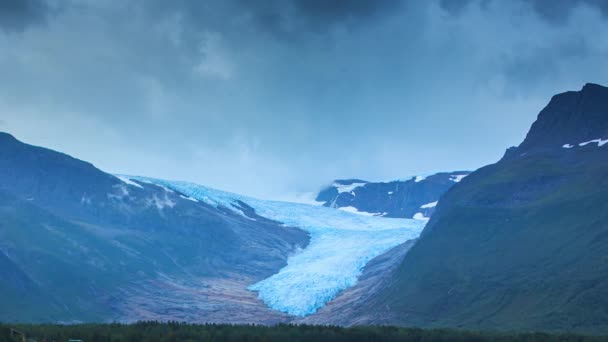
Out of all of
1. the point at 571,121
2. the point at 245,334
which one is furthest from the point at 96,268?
the point at 571,121

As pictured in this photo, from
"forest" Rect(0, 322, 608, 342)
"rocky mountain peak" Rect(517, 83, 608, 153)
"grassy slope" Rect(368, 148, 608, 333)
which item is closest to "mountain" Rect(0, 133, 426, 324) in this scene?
"grassy slope" Rect(368, 148, 608, 333)

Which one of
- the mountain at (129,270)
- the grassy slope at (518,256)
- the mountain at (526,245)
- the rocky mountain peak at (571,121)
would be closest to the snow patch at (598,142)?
the mountain at (526,245)

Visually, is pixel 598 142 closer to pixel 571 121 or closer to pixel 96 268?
pixel 571 121

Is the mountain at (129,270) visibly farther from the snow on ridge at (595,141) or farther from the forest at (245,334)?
the forest at (245,334)

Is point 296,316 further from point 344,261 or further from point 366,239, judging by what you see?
point 366,239

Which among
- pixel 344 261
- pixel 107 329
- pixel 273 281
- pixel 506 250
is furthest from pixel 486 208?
pixel 107 329

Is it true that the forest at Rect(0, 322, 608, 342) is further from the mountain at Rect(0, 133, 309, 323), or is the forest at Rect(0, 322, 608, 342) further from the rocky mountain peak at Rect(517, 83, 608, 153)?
the rocky mountain peak at Rect(517, 83, 608, 153)
